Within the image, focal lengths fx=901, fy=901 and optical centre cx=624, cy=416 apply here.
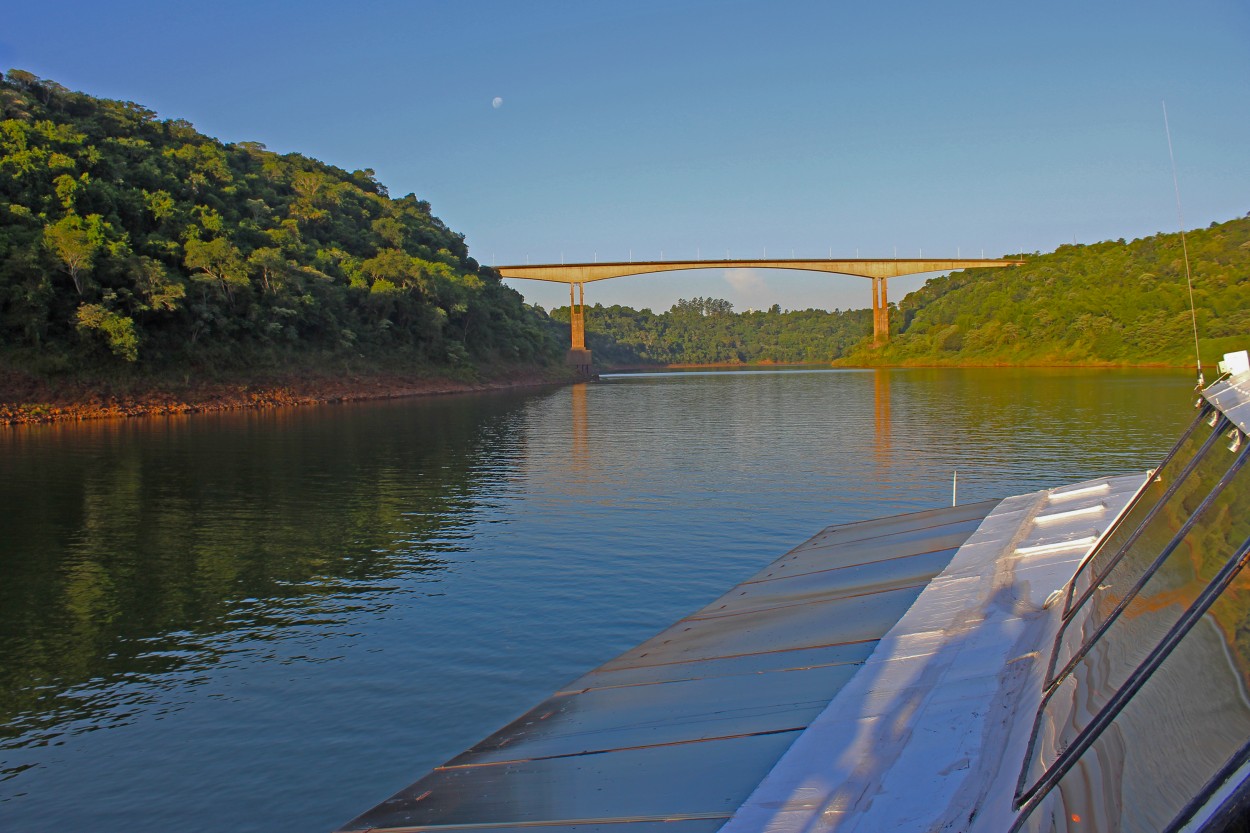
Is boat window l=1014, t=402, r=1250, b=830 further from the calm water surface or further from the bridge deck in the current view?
the bridge deck

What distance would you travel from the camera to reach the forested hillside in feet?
348

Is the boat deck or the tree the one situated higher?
the tree

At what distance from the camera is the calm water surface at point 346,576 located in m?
9.33

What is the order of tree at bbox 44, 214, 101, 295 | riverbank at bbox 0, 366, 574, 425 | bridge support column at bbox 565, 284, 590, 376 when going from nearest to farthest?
riverbank at bbox 0, 366, 574, 425 < tree at bbox 44, 214, 101, 295 < bridge support column at bbox 565, 284, 590, 376

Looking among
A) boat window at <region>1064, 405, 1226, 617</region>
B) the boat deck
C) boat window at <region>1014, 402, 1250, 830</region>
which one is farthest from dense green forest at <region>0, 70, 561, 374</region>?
boat window at <region>1014, 402, 1250, 830</region>

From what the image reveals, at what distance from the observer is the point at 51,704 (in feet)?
35.6

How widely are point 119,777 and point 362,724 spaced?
7.86ft

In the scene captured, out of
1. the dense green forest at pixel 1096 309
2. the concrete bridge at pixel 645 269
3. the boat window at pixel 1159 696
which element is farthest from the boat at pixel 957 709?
the concrete bridge at pixel 645 269

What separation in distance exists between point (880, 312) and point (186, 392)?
423 feet

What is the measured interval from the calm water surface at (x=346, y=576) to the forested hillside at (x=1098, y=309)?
251ft

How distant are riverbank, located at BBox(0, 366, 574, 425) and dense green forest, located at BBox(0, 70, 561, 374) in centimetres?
151

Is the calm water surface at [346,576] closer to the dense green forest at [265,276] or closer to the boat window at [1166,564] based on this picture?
the boat window at [1166,564]

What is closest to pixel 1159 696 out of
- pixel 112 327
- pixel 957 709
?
pixel 957 709

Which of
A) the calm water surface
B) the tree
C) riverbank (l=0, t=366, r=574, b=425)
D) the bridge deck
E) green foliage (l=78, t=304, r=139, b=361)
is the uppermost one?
the bridge deck
